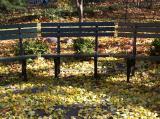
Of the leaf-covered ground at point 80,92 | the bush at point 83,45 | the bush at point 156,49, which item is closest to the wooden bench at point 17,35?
the leaf-covered ground at point 80,92

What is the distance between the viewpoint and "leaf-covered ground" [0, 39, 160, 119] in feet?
31.7

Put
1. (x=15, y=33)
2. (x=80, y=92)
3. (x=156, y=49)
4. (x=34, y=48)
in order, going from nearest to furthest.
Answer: (x=80, y=92)
(x=15, y=33)
(x=156, y=49)
(x=34, y=48)

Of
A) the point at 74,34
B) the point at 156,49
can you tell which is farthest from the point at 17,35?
the point at 156,49

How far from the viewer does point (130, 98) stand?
1069cm

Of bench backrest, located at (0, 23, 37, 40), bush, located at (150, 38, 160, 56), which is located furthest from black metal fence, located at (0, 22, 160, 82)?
bush, located at (150, 38, 160, 56)

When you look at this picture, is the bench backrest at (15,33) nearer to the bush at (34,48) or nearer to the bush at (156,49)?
the bush at (34,48)

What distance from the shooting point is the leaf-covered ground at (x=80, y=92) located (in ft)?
31.7

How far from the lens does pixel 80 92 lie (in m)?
11.2

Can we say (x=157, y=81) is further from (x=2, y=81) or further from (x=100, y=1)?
(x=100, y=1)

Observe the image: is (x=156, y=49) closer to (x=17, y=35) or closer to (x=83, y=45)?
(x=83, y=45)

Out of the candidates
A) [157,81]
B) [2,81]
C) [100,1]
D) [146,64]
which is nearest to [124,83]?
[157,81]

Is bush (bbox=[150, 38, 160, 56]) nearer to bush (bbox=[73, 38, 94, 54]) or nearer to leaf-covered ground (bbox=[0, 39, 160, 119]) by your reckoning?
leaf-covered ground (bbox=[0, 39, 160, 119])

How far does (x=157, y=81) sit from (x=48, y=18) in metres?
16.7

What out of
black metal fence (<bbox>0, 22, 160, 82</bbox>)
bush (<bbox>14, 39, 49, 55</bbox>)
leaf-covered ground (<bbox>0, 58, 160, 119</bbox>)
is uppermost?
black metal fence (<bbox>0, 22, 160, 82</bbox>)
